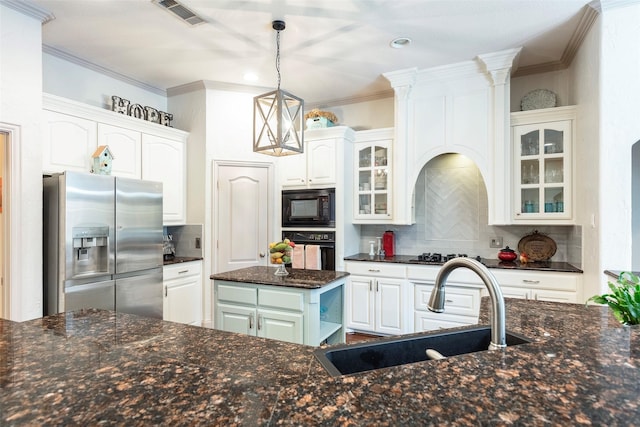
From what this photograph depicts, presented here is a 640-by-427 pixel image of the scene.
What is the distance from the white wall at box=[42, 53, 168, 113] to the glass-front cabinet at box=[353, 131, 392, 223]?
260cm

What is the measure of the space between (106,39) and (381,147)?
9.34 ft

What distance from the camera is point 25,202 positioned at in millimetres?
2559

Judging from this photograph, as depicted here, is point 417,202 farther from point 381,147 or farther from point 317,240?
point 317,240

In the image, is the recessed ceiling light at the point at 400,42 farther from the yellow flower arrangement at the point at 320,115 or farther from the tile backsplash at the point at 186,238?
the tile backsplash at the point at 186,238

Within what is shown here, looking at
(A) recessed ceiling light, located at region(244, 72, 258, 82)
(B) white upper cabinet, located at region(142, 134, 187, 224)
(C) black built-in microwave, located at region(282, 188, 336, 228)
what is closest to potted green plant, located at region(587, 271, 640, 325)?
(C) black built-in microwave, located at region(282, 188, 336, 228)

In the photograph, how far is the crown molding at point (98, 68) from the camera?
3.26 meters

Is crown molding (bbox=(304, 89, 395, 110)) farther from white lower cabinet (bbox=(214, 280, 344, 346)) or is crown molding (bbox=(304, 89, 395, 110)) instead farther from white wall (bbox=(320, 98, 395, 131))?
white lower cabinet (bbox=(214, 280, 344, 346))

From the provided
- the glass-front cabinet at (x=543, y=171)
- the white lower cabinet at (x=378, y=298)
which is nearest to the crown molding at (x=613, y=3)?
the glass-front cabinet at (x=543, y=171)

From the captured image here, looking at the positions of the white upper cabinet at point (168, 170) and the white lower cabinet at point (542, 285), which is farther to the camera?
the white upper cabinet at point (168, 170)

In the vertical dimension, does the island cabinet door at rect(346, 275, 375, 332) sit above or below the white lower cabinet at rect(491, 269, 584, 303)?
below

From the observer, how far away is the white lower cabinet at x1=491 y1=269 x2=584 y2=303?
119 inches

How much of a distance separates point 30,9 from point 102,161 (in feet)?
3.88

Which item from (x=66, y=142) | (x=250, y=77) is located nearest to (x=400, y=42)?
(x=250, y=77)

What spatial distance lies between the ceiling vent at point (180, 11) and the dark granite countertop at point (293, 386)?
92.5 inches
